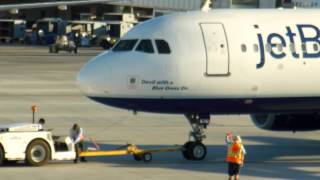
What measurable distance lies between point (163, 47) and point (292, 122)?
15.5 feet

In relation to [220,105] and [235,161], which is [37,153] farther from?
[235,161]

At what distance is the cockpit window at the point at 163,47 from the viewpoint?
26031 mm

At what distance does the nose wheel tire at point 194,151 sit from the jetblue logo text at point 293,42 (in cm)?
265

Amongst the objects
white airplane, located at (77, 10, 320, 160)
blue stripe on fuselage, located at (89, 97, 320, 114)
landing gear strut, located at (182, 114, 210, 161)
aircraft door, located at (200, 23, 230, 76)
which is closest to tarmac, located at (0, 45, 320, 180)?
landing gear strut, located at (182, 114, 210, 161)

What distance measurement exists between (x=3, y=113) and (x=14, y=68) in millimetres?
29944

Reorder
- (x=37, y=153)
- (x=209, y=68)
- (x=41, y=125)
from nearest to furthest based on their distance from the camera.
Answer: (x=37, y=153) → (x=209, y=68) → (x=41, y=125)

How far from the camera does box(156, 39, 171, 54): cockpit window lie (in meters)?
26.0

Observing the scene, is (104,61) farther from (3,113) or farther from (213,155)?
(3,113)

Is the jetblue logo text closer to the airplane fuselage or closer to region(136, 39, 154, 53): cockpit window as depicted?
the airplane fuselage

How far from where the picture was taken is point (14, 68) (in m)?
69.1

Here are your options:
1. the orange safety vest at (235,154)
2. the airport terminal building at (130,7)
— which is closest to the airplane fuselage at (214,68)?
the orange safety vest at (235,154)

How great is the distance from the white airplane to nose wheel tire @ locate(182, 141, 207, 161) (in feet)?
0.09

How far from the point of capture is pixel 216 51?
26047 millimetres

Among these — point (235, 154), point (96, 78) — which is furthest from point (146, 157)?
point (235, 154)
